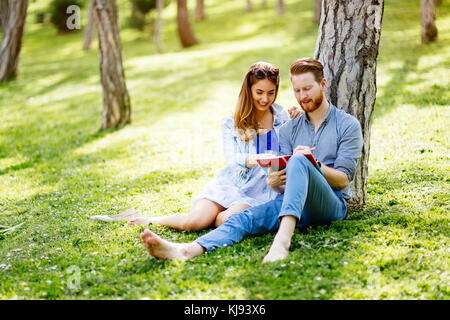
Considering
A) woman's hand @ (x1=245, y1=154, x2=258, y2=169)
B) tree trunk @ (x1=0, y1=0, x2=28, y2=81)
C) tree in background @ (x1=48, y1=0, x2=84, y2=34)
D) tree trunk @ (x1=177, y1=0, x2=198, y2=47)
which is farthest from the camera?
tree in background @ (x1=48, y1=0, x2=84, y2=34)

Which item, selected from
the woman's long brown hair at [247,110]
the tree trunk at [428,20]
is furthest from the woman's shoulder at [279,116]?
the tree trunk at [428,20]

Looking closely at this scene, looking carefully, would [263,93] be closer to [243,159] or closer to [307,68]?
[307,68]

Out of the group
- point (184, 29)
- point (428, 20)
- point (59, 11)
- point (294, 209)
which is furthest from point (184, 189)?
point (59, 11)

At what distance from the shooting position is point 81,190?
22.6ft

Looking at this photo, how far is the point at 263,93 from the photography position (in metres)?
4.68

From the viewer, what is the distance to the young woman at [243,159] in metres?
4.73

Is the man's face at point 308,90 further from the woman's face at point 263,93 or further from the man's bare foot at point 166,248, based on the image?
the man's bare foot at point 166,248

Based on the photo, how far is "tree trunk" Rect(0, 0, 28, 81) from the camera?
1652 centimetres

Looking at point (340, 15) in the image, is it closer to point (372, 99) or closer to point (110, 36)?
point (372, 99)

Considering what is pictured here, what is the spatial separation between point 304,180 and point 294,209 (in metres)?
0.25

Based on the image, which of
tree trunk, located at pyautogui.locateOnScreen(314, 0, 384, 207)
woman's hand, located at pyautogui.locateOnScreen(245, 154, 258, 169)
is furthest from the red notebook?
tree trunk, located at pyautogui.locateOnScreen(314, 0, 384, 207)

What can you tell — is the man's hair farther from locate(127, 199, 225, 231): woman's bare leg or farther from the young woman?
locate(127, 199, 225, 231): woman's bare leg

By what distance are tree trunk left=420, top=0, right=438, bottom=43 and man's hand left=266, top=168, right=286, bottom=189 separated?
12.7m
